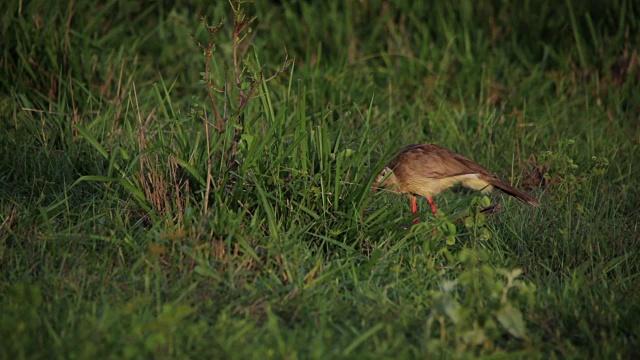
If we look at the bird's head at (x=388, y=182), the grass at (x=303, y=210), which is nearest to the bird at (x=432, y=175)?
the bird's head at (x=388, y=182)

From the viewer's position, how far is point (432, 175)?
180 inches

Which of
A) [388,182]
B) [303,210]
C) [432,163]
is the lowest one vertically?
[388,182]

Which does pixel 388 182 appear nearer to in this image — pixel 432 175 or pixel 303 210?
pixel 432 175

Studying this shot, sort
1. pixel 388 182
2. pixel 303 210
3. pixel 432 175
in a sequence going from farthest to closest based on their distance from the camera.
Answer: pixel 388 182 → pixel 432 175 → pixel 303 210

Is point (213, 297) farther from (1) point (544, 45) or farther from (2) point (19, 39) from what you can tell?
(1) point (544, 45)

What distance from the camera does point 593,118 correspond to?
5.84 metres

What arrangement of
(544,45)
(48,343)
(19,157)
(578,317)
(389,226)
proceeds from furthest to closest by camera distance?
1. (544,45)
2. (19,157)
3. (389,226)
4. (578,317)
5. (48,343)

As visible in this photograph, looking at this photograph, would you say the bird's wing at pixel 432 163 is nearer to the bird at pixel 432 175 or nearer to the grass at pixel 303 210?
the bird at pixel 432 175

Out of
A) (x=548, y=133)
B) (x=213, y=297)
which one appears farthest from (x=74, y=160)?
(x=548, y=133)

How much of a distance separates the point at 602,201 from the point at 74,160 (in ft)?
8.97

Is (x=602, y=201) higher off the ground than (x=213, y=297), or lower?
lower

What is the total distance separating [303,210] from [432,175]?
2.94 ft

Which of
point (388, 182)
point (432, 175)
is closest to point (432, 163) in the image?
point (432, 175)

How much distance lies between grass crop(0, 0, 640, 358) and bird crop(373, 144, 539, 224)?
0.35 feet
